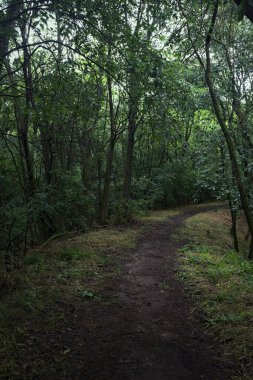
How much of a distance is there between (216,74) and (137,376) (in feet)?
30.2

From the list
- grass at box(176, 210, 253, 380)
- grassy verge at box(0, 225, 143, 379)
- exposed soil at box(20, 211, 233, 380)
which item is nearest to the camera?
exposed soil at box(20, 211, 233, 380)

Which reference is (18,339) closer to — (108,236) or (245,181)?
(108,236)

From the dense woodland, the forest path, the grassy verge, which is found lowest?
the forest path

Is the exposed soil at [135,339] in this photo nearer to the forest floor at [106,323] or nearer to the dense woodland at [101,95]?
the forest floor at [106,323]

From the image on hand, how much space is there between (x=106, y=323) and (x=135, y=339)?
2.03 ft

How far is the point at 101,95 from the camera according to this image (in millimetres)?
6730

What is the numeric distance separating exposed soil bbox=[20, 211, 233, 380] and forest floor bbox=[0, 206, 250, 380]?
0.4 inches

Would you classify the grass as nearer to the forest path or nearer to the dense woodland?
the forest path

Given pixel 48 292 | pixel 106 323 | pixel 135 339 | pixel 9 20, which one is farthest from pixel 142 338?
pixel 9 20

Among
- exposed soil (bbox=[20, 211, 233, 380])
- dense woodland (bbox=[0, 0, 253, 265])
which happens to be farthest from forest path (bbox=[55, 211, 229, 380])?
dense woodland (bbox=[0, 0, 253, 265])

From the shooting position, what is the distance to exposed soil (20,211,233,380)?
11.1ft

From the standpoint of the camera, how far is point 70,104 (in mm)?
6172

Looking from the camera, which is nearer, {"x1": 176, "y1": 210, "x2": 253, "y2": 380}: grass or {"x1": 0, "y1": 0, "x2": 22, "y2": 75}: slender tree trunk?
{"x1": 176, "y1": 210, "x2": 253, "y2": 380}: grass

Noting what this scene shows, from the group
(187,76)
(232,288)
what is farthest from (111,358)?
(187,76)
